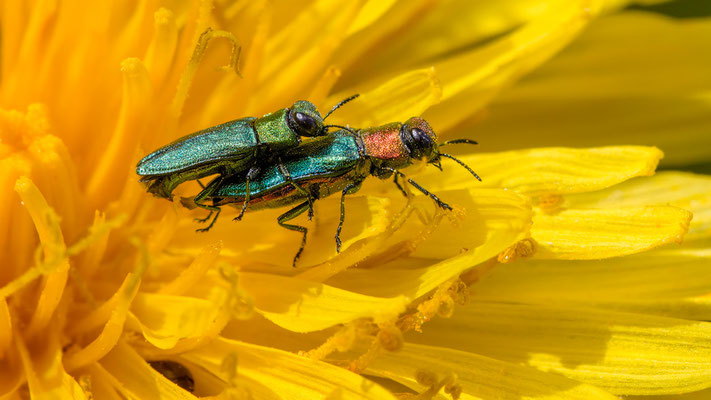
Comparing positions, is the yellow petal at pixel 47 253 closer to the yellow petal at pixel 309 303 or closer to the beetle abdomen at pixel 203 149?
the beetle abdomen at pixel 203 149

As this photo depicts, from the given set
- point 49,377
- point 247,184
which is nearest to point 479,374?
point 247,184

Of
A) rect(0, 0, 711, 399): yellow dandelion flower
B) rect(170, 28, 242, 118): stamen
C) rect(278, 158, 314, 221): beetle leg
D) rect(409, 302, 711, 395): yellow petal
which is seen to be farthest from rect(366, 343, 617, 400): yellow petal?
rect(170, 28, 242, 118): stamen

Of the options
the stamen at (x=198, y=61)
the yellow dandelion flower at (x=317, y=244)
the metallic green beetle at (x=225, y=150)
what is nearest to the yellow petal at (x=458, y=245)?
the yellow dandelion flower at (x=317, y=244)

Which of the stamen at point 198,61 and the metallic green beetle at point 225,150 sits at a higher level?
the stamen at point 198,61

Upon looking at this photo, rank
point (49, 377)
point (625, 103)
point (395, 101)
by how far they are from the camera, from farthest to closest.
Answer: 1. point (625, 103)
2. point (395, 101)
3. point (49, 377)

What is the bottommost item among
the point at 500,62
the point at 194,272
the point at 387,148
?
the point at 194,272

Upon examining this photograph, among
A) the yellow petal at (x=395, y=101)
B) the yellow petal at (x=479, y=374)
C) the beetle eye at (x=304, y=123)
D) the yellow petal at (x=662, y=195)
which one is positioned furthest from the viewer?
the yellow petal at (x=662, y=195)

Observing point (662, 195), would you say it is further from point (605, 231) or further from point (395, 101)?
point (395, 101)
